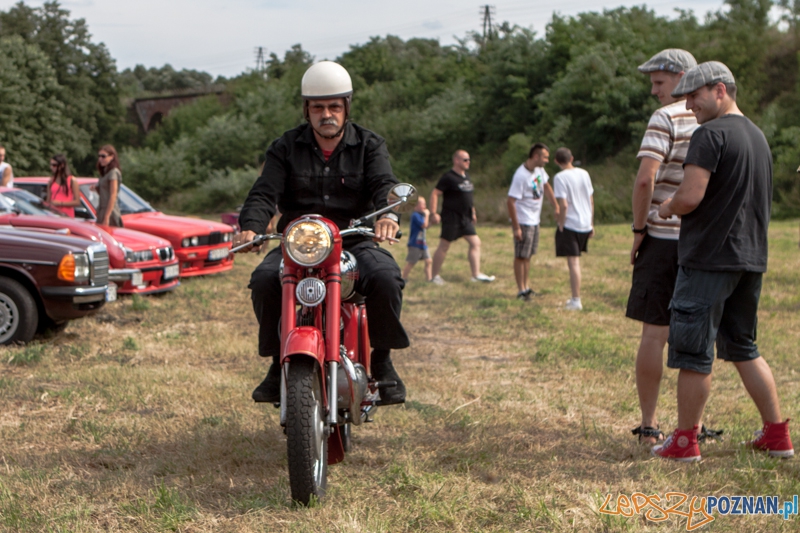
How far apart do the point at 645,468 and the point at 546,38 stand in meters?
40.9

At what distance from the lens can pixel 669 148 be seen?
4961 mm

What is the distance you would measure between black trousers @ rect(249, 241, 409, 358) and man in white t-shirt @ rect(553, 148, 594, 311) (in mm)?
6535

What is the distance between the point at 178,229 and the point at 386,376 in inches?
356

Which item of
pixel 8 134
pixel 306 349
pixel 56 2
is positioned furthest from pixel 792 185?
pixel 56 2

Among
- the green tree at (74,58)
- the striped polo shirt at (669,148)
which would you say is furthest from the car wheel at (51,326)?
the green tree at (74,58)

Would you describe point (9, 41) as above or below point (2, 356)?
above

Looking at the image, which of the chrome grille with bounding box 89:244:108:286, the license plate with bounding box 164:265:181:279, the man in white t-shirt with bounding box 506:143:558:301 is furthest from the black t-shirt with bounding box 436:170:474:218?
the chrome grille with bounding box 89:244:108:286

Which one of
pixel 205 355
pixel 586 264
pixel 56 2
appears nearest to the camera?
pixel 205 355

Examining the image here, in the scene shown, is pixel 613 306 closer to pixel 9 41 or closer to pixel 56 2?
pixel 9 41

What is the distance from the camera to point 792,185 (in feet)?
94.6

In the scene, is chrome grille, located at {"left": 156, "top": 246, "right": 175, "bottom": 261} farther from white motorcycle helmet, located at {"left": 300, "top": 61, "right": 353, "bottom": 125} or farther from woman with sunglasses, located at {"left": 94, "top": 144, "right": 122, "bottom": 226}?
white motorcycle helmet, located at {"left": 300, "top": 61, "right": 353, "bottom": 125}

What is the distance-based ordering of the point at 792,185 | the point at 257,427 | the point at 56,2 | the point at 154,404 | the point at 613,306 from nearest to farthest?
the point at 257,427
the point at 154,404
the point at 613,306
the point at 792,185
the point at 56,2

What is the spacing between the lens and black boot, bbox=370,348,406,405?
4.64m

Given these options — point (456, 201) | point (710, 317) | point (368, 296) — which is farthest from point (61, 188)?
point (710, 317)
